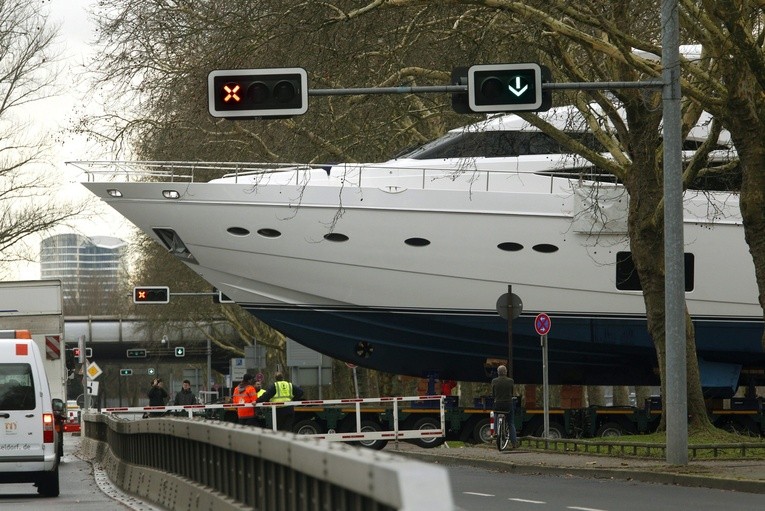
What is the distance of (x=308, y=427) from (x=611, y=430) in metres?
6.23

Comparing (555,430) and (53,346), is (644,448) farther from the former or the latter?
(53,346)

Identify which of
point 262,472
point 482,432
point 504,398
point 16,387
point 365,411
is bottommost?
point 482,432

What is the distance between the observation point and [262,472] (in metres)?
9.64

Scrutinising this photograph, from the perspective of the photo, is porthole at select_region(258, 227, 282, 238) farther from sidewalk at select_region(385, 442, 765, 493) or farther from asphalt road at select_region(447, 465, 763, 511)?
asphalt road at select_region(447, 465, 763, 511)

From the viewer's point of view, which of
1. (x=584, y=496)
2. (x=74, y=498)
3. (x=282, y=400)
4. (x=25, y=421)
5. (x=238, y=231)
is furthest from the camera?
(x=238, y=231)

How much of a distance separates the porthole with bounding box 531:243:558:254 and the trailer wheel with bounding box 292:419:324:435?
19.3 feet

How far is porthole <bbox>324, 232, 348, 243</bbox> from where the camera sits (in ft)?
112

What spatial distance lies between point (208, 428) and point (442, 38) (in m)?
16.6

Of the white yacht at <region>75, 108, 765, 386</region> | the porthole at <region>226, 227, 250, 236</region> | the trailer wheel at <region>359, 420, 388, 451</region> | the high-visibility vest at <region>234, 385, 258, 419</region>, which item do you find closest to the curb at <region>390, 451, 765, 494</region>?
the trailer wheel at <region>359, 420, 388, 451</region>

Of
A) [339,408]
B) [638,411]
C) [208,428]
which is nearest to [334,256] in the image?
[339,408]

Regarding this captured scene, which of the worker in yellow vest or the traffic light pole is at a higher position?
the traffic light pole

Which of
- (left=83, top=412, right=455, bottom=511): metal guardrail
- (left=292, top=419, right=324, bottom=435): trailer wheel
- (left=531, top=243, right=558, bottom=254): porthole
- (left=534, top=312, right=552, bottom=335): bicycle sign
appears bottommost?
(left=292, top=419, right=324, bottom=435): trailer wheel

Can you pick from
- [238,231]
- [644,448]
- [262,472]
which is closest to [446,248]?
[238,231]

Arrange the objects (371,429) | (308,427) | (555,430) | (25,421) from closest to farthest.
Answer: (25,421), (308,427), (371,429), (555,430)
